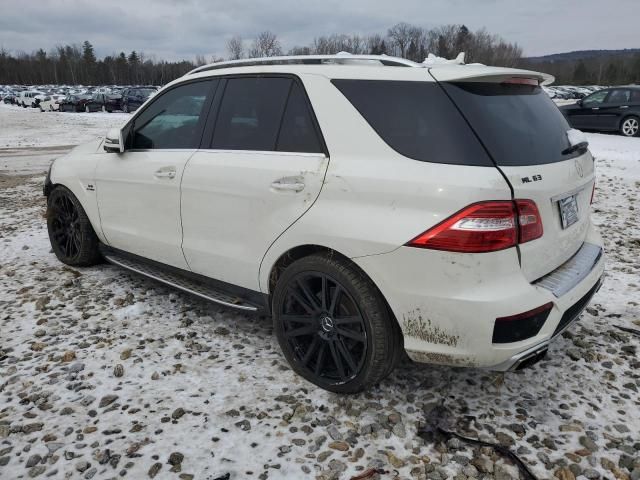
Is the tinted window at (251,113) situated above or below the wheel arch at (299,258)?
above

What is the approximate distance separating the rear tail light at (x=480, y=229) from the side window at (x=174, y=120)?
193 cm

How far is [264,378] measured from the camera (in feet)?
10.00

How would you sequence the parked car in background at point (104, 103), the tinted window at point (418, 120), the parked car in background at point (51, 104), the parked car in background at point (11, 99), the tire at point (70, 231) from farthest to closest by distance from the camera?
the parked car in background at point (11, 99), the parked car in background at point (51, 104), the parked car in background at point (104, 103), the tire at point (70, 231), the tinted window at point (418, 120)

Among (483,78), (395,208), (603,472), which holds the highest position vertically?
(483,78)

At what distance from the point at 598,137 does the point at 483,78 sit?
1535 centimetres

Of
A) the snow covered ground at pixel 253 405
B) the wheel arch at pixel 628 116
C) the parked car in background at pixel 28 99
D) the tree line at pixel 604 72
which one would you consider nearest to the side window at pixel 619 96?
the wheel arch at pixel 628 116

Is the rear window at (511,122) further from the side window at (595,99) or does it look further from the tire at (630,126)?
the side window at (595,99)

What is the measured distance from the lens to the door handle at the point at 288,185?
8.99 feet

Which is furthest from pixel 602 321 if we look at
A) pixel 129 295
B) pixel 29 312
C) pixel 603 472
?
pixel 29 312

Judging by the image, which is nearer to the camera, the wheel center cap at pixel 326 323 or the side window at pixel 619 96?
the wheel center cap at pixel 326 323

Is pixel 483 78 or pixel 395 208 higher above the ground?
pixel 483 78

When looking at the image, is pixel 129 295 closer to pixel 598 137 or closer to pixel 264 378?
pixel 264 378

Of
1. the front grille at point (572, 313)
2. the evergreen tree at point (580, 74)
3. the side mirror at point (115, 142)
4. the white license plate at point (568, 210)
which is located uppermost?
the evergreen tree at point (580, 74)

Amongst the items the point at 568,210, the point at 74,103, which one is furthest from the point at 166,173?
the point at 74,103
